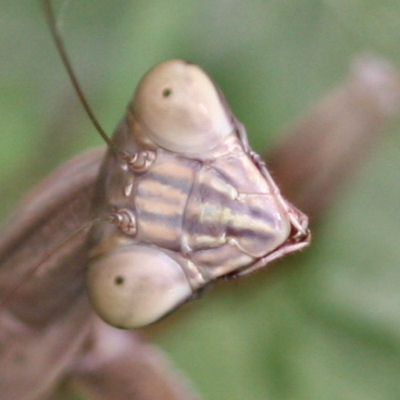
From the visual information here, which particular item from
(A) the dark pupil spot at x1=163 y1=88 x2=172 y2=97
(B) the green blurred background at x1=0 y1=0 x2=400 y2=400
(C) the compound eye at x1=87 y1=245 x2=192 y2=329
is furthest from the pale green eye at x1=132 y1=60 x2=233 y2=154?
(B) the green blurred background at x1=0 y1=0 x2=400 y2=400

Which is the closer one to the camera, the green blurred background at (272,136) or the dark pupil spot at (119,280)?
the dark pupil spot at (119,280)

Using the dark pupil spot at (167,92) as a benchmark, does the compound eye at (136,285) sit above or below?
below

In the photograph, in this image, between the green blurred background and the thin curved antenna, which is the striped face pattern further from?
the green blurred background

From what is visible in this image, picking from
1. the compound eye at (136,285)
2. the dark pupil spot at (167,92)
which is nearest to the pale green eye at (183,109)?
the dark pupil spot at (167,92)

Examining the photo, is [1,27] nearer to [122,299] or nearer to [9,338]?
A: [9,338]

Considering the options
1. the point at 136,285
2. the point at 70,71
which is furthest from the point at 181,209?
the point at 70,71

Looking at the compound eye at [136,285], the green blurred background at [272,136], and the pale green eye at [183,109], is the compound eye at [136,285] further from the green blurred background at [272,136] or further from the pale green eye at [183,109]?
the green blurred background at [272,136]

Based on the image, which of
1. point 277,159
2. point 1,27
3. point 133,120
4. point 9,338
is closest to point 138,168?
point 133,120
